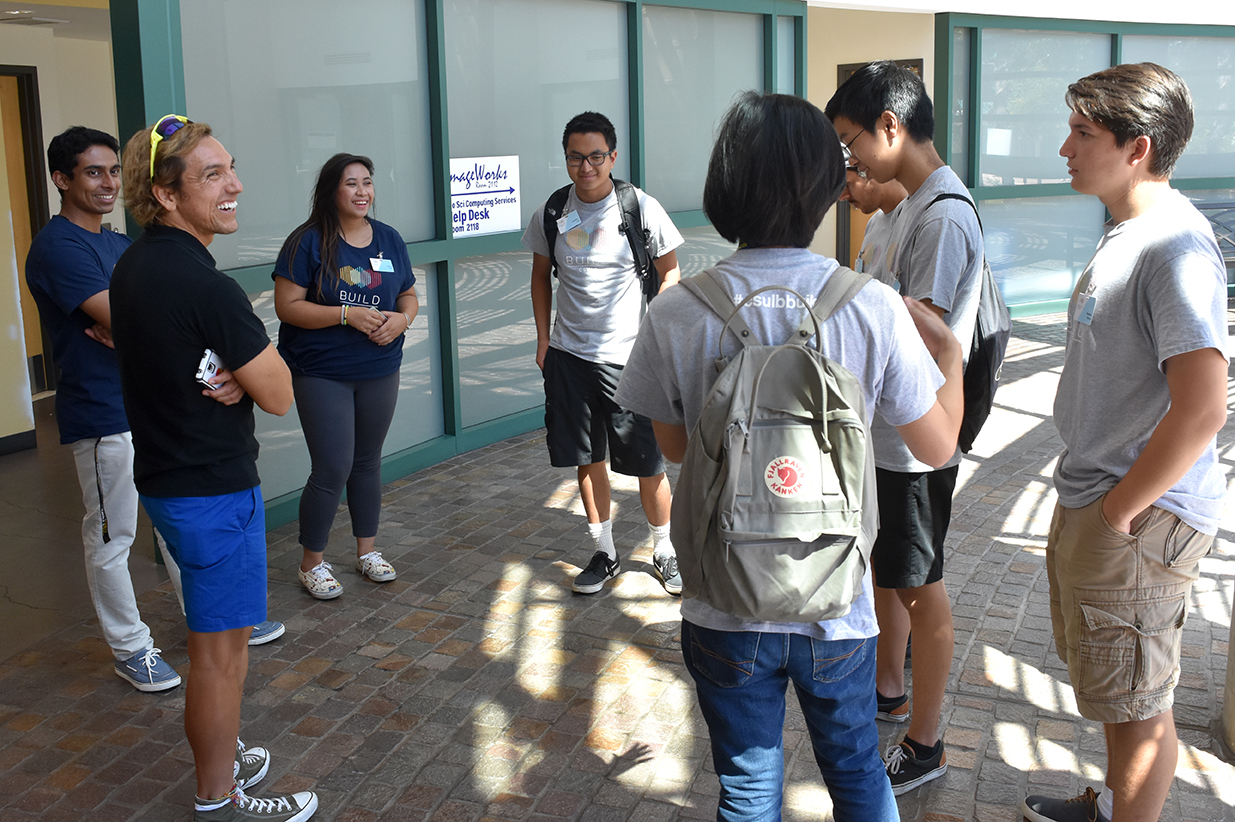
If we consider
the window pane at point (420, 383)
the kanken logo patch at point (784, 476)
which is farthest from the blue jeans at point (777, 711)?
the window pane at point (420, 383)

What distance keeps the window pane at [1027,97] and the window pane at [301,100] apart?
7.88 m

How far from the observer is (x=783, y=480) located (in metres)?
1.87

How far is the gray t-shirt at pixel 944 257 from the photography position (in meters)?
2.89

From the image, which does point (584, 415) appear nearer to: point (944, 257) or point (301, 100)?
point (944, 257)

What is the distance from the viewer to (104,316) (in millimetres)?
3910

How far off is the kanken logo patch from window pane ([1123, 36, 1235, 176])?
1381 centimetres

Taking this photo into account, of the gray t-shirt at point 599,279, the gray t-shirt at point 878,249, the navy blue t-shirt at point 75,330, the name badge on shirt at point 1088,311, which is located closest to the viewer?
the name badge on shirt at point 1088,311

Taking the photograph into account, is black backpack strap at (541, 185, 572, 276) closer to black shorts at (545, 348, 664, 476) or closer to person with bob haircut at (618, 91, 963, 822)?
black shorts at (545, 348, 664, 476)

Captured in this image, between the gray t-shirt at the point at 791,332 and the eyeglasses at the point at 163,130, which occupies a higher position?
the eyeglasses at the point at 163,130

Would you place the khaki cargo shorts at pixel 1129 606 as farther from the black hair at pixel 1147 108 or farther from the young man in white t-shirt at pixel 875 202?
the young man in white t-shirt at pixel 875 202

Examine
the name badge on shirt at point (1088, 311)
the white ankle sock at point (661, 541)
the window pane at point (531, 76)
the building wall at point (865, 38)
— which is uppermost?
the building wall at point (865, 38)

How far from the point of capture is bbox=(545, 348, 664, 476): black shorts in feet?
15.8

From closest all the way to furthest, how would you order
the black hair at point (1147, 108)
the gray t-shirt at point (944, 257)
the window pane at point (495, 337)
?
1. the black hair at point (1147, 108)
2. the gray t-shirt at point (944, 257)
3. the window pane at point (495, 337)

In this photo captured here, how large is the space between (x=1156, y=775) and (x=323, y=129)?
5.33 meters
